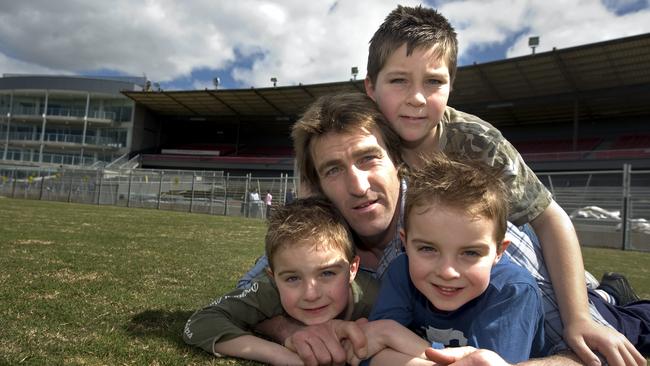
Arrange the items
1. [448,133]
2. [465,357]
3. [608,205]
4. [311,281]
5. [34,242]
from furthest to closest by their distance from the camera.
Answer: [608,205]
[34,242]
[448,133]
[311,281]
[465,357]

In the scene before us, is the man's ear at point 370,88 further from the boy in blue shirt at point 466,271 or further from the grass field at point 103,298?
the grass field at point 103,298

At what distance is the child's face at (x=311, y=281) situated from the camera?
2.23 meters

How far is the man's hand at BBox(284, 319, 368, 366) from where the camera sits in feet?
6.19

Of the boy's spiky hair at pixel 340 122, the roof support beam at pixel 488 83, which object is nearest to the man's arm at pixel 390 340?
the boy's spiky hair at pixel 340 122

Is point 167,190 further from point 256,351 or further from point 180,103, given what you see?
point 256,351

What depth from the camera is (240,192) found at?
25141 mm

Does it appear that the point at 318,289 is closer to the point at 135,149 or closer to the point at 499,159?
the point at 499,159

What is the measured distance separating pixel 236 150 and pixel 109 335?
150 ft

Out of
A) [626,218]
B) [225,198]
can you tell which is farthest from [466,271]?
[225,198]

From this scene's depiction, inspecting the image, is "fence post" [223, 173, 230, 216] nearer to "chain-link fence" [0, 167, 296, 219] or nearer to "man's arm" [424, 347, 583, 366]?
"chain-link fence" [0, 167, 296, 219]

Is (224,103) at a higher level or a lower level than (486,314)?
higher

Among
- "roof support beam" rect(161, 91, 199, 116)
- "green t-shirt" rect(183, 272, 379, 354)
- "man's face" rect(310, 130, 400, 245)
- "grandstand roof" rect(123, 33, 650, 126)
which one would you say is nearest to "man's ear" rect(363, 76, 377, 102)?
"man's face" rect(310, 130, 400, 245)

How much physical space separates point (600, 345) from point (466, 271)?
0.69 m

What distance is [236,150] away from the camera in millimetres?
47156
